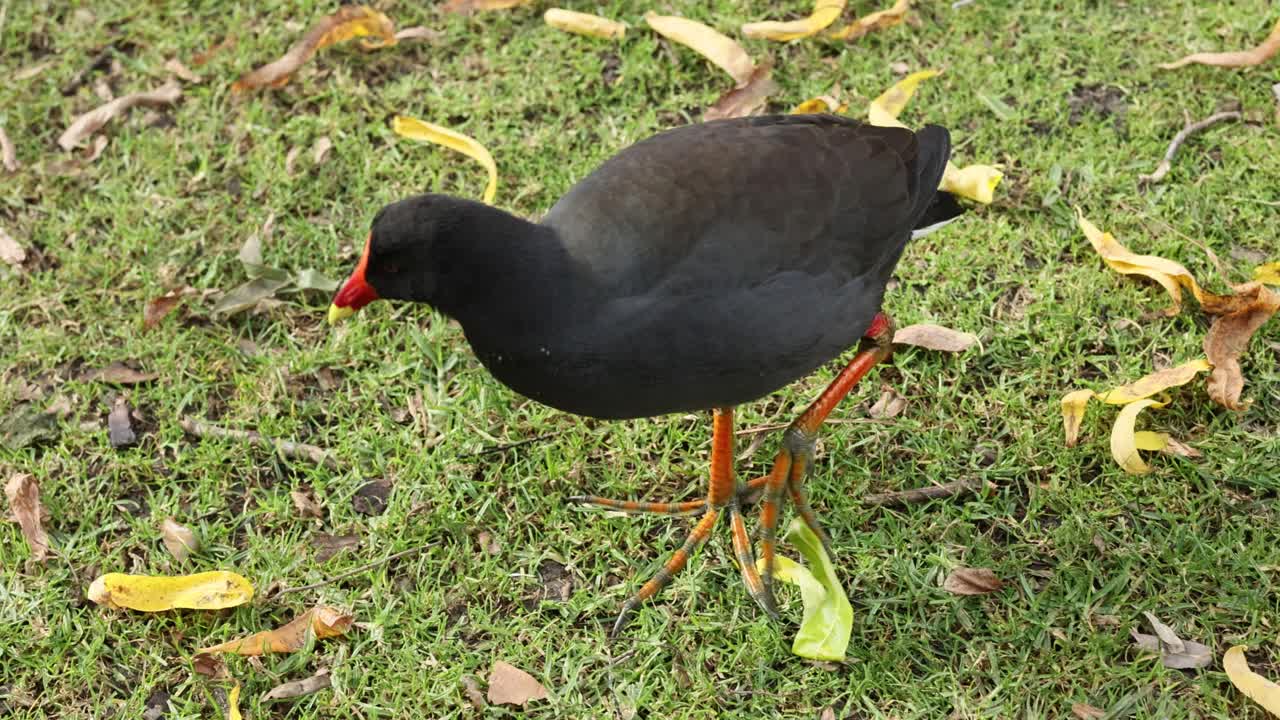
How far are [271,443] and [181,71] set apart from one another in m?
1.98

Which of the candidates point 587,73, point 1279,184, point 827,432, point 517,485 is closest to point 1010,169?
point 1279,184

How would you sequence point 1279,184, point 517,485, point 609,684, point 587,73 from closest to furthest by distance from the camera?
point 609,684 → point 517,485 → point 1279,184 → point 587,73

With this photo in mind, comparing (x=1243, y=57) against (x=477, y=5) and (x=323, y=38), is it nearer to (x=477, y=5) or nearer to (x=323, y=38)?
(x=477, y=5)

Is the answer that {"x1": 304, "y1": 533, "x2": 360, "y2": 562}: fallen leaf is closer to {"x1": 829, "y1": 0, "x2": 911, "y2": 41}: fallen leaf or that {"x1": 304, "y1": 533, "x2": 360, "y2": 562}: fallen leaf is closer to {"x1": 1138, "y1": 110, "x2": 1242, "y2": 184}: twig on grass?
{"x1": 829, "y1": 0, "x2": 911, "y2": 41}: fallen leaf

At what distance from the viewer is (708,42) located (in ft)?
15.1

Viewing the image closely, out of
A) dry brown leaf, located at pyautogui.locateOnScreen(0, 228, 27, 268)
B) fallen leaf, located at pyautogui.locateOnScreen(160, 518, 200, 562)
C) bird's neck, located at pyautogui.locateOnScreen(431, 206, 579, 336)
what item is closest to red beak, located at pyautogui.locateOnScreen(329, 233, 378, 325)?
bird's neck, located at pyautogui.locateOnScreen(431, 206, 579, 336)

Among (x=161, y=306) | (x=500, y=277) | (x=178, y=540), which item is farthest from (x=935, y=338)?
(x=161, y=306)

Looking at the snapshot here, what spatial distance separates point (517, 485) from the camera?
11.6 ft

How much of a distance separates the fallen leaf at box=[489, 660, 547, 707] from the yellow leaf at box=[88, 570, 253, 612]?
2.43ft

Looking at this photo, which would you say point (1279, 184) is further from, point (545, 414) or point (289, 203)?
point (289, 203)

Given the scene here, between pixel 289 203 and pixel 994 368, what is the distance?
2563mm

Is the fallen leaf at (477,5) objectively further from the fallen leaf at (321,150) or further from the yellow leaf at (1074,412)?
the yellow leaf at (1074,412)

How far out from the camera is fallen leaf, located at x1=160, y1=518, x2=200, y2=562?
3436 mm

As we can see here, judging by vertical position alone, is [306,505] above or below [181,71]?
below
